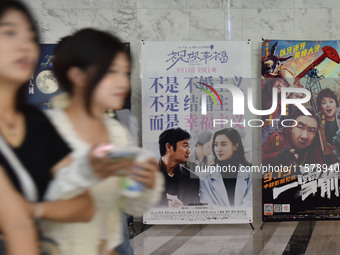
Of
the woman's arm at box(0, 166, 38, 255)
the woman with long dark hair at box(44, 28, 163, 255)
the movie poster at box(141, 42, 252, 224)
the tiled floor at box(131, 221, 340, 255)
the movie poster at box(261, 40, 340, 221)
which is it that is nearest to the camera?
the woman's arm at box(0, 166, 38, 255)

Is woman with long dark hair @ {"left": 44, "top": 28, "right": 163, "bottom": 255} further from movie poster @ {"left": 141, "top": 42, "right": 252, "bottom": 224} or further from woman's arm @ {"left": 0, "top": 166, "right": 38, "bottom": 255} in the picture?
movie poster @ {"left": 141, "top": 42, "right": 252, "bottom": 224}

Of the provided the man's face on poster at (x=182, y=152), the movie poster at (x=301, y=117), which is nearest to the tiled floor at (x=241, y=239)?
the movie poster at (x=301, y=117)

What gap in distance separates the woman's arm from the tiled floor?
157 inches

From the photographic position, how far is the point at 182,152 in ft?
18.9

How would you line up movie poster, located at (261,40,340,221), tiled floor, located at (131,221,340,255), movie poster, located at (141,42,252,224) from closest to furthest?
1. tiled floor, located at (131,221,340,255)
2. movie poster, located at (141,42,252,224)
3. movie poster, located at (261,40,340,221)

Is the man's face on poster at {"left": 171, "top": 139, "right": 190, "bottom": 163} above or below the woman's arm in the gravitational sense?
below

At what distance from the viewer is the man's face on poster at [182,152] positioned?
5.74m

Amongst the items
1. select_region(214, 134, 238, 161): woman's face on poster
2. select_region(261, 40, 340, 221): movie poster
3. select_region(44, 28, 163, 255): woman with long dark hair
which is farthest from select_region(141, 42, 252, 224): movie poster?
select_region(44, 28, 163, 255): woman with long dark hair

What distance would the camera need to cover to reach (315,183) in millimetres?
5832

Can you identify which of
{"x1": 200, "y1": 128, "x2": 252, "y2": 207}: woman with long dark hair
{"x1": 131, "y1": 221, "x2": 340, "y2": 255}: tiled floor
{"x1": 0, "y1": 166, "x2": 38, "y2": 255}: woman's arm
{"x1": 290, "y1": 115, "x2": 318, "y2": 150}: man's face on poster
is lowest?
{"x1": 131, "y1": 221, "x2": 340, "y2": 255}: tiled floor

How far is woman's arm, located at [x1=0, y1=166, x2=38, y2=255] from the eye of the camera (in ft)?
2.80

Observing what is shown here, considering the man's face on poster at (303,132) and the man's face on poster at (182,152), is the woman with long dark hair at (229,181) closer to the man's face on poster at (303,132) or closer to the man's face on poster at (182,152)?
the man's face on poster at (182,152)

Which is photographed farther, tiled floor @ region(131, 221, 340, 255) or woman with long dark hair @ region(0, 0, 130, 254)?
tiled floor @ region(131, 221, 340, 255)

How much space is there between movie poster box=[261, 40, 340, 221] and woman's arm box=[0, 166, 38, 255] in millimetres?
5179
